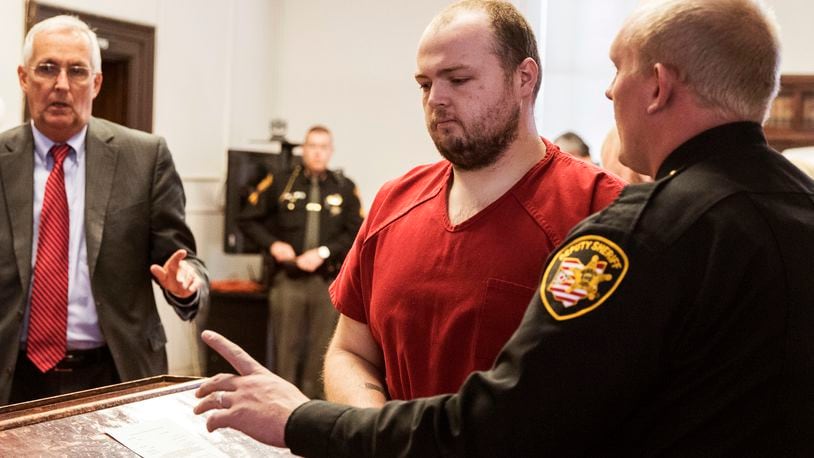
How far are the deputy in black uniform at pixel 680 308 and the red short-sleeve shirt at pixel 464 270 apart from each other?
1.43 feet

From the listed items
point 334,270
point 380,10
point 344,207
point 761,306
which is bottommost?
point 334,270

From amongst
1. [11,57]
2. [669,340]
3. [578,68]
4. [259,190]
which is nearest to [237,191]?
[259,190]

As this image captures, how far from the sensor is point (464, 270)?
168cm

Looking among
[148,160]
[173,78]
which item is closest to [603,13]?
[173,78]

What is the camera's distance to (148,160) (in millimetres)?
2814

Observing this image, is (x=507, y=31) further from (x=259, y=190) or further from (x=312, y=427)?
(x=259, y=190)

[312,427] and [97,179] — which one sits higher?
[97,179]

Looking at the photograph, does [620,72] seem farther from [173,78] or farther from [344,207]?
[173,78]

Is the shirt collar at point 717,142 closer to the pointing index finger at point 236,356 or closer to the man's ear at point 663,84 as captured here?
the man's ear at point 663,84

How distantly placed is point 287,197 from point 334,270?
0.62 meters

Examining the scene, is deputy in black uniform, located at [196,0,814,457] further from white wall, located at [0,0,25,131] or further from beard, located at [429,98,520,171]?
white wall, located at [0,0,25,131]

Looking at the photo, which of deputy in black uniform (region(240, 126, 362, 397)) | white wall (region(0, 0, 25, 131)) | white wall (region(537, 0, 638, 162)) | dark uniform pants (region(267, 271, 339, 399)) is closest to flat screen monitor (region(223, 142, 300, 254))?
deputy in black uniform (region(240, 126, 362, 397))

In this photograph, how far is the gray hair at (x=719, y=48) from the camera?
3.89 feet

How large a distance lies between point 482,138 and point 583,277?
65 cm
